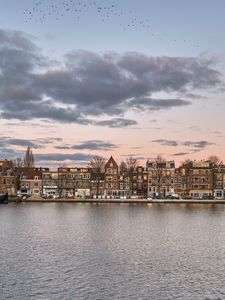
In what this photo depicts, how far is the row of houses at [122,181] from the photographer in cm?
16762

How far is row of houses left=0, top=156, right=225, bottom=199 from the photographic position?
168 metres

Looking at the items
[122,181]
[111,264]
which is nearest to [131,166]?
[122,181]

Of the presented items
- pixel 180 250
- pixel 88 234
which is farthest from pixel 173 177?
pixel 180 250

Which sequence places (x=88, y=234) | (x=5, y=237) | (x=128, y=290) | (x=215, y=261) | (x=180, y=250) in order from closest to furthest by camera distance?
(x=128, y=290)
(x=215, y=261)
(x=180, y=250)
(x=5, y=237)
(x=88, y=234)

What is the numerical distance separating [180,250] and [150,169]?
5010 inches

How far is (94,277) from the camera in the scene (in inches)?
1261

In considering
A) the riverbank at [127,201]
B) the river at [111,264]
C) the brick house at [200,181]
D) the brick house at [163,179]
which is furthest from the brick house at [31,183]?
the river at [111,264]

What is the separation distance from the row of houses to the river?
107 metres

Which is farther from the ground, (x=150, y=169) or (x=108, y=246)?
(x=150, y=169)

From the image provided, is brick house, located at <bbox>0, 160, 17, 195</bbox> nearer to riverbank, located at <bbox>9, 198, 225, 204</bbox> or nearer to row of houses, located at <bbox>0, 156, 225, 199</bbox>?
row of houses, located at <bbox>0, 156, 225, 199</bbox>

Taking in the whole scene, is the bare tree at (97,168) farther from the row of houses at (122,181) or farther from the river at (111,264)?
the river at (111,264)

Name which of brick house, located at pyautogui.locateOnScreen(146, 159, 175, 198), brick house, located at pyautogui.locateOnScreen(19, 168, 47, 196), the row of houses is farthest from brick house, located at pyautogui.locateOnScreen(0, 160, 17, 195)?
brick house, located at pyautogui.locateOnScreen(146, 159, 175, 198)

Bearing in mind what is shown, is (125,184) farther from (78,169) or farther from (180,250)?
(180,250)

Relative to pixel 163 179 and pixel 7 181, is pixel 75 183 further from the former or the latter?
pixel 163 179
